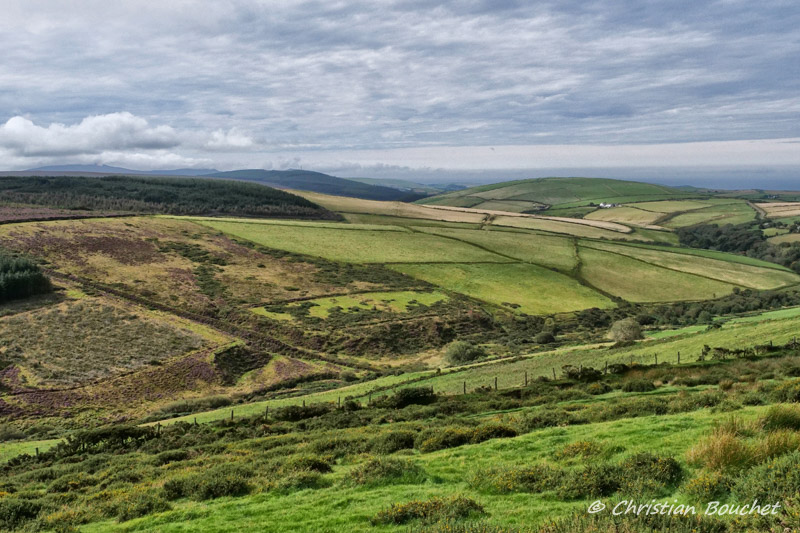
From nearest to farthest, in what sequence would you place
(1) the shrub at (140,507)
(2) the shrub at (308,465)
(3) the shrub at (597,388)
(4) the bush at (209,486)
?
(1) the shrub at (140,507) → (4) the bush at (209,486) → (2) the shrub at (308,465) → (3) the shrub at (597,388)

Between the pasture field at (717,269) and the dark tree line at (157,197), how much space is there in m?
97.8

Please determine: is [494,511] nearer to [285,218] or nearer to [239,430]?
[239,430]

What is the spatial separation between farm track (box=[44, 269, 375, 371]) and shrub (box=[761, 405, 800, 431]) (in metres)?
51.2

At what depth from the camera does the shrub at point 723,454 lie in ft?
31.1

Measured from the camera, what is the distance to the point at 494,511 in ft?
32.4

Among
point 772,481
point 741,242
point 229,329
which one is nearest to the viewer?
point 772,481

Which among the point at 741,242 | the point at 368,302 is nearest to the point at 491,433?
the point at 368,302

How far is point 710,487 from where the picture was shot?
8.93 meters

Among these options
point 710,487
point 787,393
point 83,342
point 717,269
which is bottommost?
point 83,342

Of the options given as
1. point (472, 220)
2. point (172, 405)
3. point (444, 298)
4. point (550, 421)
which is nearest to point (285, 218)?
point (472, 220)

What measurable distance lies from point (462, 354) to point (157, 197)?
145 meters

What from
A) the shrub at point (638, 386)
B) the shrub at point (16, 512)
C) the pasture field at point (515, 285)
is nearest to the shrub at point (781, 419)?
the shrub at point (638, 386)

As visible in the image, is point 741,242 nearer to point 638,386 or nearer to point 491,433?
point 638,386

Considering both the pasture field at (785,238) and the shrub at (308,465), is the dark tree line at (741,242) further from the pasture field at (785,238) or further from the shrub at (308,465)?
the shrub at (308,465)
